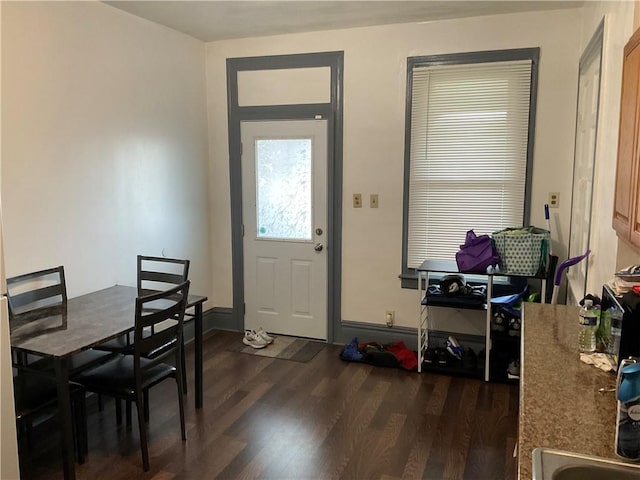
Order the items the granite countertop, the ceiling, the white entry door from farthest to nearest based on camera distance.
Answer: the white entry door → the ceiling → the granite countertop

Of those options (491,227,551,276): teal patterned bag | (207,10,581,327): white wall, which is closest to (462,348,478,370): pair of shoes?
(207,10,581,327): white wall

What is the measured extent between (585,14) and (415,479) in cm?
315

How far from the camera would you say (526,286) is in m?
3.94

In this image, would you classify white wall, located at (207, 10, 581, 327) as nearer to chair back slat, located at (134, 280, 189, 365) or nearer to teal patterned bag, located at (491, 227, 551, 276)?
teal patterned bag, located at (491, 227, 551, 276)

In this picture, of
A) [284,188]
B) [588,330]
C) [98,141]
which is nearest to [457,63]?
[284,188]

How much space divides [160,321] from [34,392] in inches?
26.5

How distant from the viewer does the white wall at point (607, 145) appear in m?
2.27

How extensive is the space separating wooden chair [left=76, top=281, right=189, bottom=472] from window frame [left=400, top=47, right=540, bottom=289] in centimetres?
202

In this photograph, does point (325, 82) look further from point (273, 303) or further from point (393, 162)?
point (273, 303)

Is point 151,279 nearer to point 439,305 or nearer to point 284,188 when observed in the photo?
point 284,188

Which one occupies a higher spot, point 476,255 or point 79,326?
point 476,255

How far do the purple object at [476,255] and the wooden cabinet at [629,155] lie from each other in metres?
1.67

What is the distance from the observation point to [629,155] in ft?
5.93

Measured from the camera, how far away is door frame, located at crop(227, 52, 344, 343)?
14.2ft
